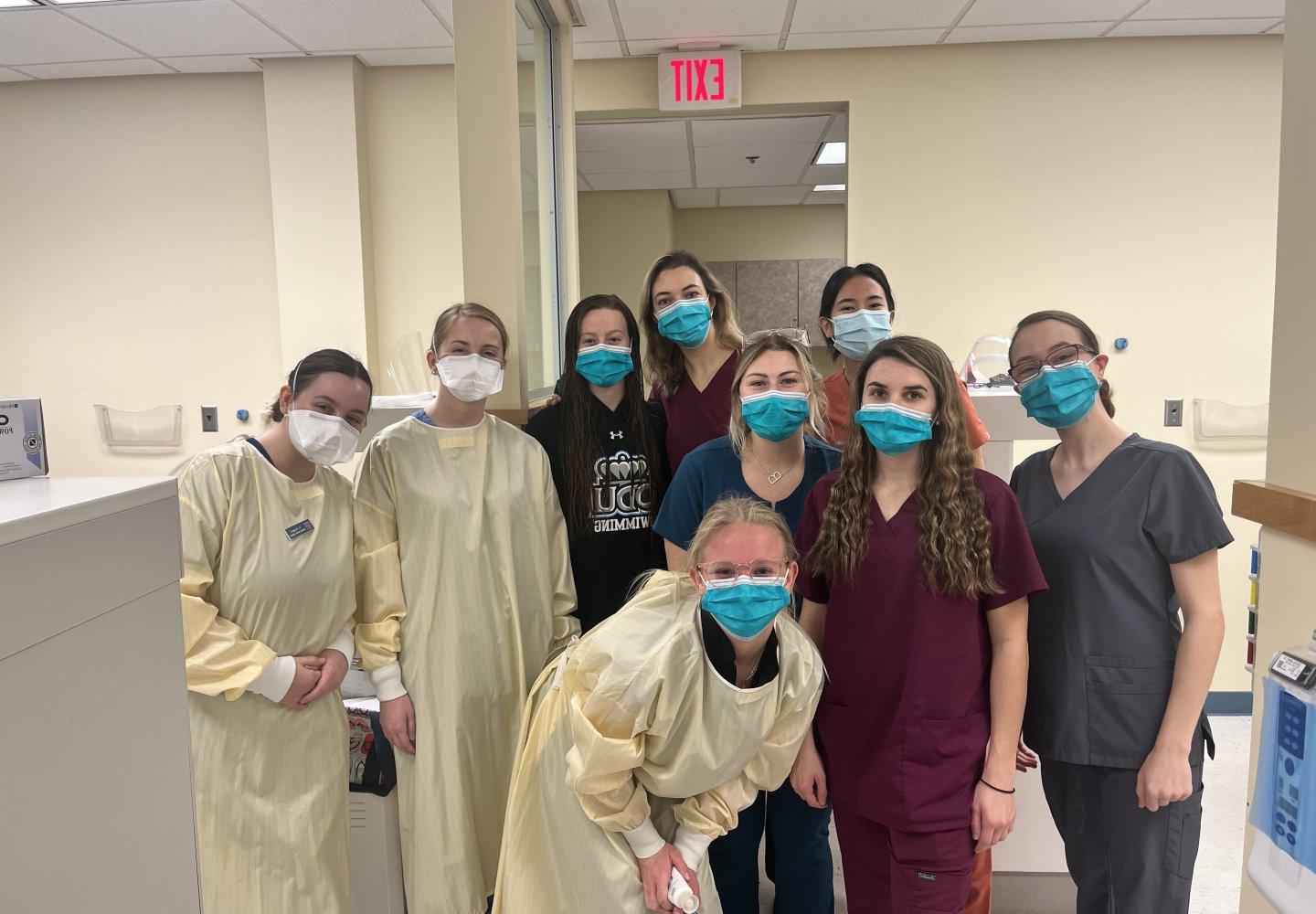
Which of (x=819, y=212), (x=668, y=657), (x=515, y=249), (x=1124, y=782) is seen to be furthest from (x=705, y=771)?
(x=819, y=212)

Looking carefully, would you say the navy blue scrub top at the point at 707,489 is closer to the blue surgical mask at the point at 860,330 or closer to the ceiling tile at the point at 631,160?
the blue surgical mask at the point at 860,330

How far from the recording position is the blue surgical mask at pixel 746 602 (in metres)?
1.41

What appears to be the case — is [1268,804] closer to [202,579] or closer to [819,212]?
[202,579]

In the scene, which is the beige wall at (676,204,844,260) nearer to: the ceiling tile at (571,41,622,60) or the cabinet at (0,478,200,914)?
the ceiling tile at (571,41,622,60)

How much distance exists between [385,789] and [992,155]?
129 inches

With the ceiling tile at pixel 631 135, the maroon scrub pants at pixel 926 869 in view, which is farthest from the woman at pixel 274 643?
the ceiling tile at pixel 631 135

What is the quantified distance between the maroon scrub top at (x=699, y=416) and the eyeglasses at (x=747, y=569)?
23.8 inches

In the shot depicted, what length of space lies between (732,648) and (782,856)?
59 centimetres

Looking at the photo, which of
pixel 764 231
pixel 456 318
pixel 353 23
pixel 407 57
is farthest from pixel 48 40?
pixel 764 231

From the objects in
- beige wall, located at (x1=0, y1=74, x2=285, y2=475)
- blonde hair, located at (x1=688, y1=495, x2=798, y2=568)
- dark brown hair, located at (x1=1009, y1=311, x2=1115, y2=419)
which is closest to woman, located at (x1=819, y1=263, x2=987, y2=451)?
dark brown hair, located at (x1=1009, y1=311, x2=1115, y2=419)

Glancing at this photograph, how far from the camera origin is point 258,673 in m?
1.51

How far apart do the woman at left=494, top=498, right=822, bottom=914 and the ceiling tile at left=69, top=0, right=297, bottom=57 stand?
8.93 feet

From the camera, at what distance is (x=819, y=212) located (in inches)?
273

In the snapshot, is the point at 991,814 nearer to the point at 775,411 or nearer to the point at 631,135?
the point at 775,411
